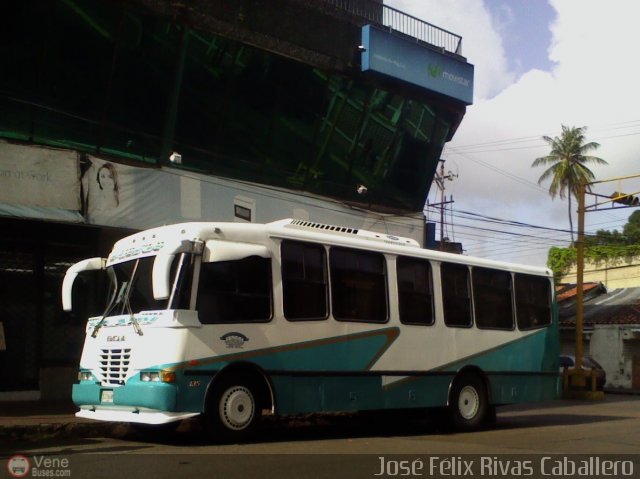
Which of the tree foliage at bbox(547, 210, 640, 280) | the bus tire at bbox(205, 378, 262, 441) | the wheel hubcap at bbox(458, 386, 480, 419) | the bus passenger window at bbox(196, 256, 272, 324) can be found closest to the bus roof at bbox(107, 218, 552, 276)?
the bus passenger window at bbox(196, 256, 272, 324)

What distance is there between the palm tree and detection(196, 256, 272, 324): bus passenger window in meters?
44.4

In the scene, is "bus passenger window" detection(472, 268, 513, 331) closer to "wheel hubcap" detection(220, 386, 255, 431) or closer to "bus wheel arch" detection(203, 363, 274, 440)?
"bus wheel arch" detection(203, 363, 274, 440)

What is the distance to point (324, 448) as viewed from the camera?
1095 centimetres

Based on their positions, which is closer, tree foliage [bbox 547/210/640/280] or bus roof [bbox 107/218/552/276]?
bus roof [bbox 107/218/552/276]

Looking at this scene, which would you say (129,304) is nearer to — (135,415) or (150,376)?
(150,376)

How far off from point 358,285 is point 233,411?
117 inches

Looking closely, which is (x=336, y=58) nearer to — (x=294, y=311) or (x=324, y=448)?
(x=294, y=311)

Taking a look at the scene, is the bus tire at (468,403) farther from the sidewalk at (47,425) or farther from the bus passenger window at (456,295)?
the sidewalk at (47,425)

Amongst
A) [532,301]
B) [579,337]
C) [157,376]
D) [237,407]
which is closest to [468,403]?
[532,301]

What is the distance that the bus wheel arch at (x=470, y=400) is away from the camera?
14016mm

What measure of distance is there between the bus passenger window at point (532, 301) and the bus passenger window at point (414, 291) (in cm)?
252

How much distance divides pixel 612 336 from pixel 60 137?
27.2m

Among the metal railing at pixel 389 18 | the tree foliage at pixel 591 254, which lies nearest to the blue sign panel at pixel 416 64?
the metal railing at pixel 389 18

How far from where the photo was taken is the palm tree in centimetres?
5269
